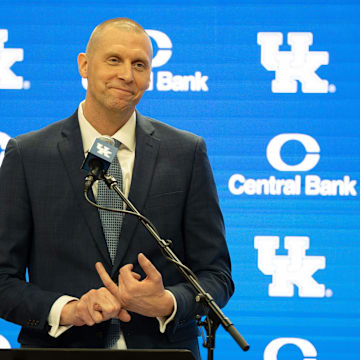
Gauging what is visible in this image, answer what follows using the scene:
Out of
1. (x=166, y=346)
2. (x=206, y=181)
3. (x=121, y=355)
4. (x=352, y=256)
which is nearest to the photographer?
(x=121, y=355)

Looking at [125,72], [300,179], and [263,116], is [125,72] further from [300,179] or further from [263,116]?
[300,179]

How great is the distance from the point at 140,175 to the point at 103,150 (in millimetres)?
618

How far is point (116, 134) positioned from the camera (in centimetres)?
261

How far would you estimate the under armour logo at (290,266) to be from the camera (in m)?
3.64

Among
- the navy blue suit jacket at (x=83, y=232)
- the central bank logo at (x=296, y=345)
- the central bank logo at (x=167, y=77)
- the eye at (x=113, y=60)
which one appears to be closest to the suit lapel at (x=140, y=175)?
the navy blue suit jacket at (x=83, y=232)

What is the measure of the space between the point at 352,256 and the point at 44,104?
177 centimetres

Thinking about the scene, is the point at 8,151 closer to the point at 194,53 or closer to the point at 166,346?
the point at 166,346

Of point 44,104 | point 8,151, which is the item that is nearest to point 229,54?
point 44,104

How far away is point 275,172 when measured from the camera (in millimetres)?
3658

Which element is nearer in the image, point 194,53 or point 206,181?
point 206,181

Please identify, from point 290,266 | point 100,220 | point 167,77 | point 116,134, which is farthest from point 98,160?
point 290,266

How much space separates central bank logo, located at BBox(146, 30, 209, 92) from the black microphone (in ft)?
5.91

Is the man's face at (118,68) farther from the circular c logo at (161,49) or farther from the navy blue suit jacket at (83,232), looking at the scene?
the circular c logo at (161,49)

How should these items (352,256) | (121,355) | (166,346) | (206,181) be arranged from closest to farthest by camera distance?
(121,355)
(166,346)
(206,181)
(352,256)
